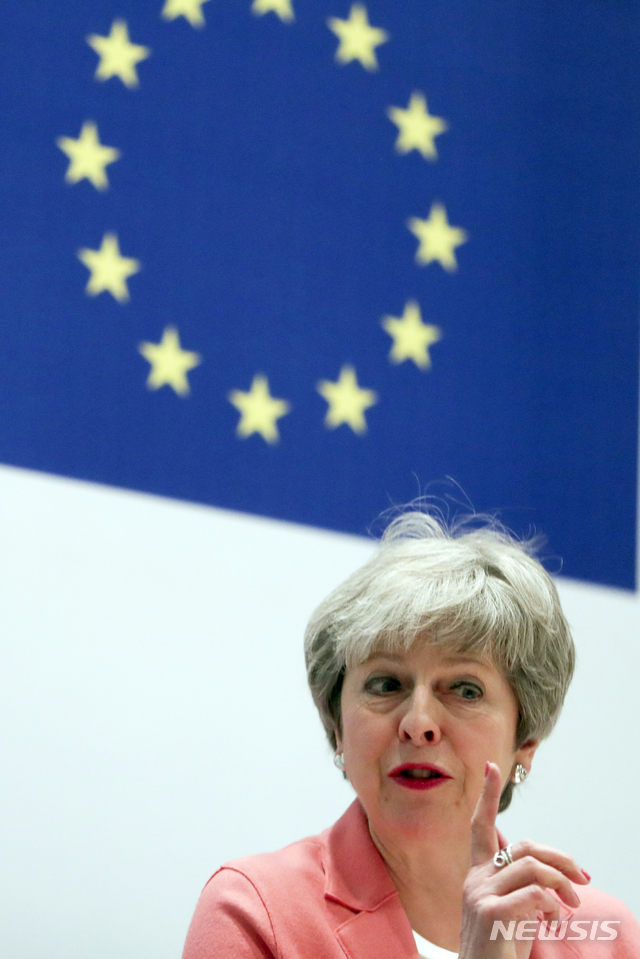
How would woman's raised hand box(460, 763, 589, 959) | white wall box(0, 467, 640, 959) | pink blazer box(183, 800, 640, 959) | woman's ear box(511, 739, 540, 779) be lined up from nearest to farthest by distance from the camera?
woman's raised hand box(460, 763, 589, 959) < pink blazer box(183, 800, 640, 959) < woman's ear box(511, 739, 540, 779) < white wall box(0, 467, 640, 959)

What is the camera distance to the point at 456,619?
1559mm

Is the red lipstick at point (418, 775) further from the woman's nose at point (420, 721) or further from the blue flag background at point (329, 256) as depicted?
the blue flag background at point (329, 256)

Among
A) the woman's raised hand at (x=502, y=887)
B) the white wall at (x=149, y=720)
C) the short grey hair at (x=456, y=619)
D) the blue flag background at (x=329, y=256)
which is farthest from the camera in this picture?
the blue flag background at (x=329, y=256)

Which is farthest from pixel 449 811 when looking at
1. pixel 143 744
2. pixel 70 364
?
pixel 70 364

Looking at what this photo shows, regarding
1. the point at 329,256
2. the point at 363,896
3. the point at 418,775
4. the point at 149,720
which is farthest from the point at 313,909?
the point at 329,256

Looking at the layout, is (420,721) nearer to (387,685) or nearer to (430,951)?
(387,685)

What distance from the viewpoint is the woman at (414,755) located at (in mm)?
1470

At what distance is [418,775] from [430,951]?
217mm

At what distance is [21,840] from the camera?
87.1 inches

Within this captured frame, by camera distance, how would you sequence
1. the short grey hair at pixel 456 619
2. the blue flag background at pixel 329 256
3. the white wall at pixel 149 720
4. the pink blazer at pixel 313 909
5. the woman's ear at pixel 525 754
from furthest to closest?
the blue flag background at pixel 329 256, the white wall at pixel 149 720, the woman's ear at pixel 525 754, the short grey hair at pixel 456 619, the pink blazer at pixel 313 909

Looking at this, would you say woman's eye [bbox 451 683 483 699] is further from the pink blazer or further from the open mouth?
the pink blazer

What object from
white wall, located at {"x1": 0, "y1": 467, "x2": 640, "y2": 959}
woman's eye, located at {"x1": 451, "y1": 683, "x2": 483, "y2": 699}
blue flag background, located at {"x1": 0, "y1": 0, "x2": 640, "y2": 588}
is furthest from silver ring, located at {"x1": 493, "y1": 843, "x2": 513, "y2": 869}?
blue flag background, located at {"x1": 0, "y1": 0, "x2": 640, "y2": 588}

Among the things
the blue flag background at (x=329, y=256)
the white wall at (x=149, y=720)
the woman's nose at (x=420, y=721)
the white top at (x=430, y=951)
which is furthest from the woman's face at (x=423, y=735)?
the blue flag background at (x=329, y=256)

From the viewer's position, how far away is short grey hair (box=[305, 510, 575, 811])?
61.4 inches
